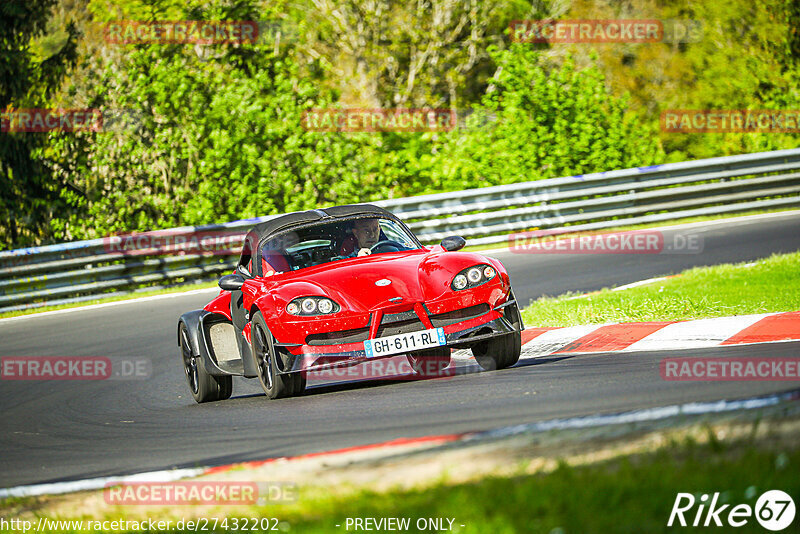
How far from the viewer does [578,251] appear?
15547 mm

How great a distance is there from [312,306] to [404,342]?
677mm

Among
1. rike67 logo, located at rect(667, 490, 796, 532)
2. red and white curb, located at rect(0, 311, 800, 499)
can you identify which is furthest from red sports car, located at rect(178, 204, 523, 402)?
rike67 logo, located at rect(667, 490, 796, 532)

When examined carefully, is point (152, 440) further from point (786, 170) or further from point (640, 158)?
point (640, 158)

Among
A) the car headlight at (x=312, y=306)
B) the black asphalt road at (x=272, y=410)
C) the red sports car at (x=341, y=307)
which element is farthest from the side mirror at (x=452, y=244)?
the car headlight at (x=312, y=306)

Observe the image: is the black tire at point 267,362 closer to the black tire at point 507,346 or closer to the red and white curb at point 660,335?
the black tire at point 507,346

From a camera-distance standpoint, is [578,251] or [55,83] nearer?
[578,251]

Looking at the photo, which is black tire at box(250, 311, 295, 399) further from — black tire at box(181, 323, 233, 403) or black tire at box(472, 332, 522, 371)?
black tire at box(472, 332, 522, 371)

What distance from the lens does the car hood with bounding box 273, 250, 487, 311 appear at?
717cm

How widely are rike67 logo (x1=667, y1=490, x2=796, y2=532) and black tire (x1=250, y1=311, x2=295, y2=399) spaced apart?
14.1 ft

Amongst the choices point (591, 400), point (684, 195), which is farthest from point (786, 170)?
point (591, 400)

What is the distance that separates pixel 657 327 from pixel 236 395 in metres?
3.51

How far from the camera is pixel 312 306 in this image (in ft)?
23.5

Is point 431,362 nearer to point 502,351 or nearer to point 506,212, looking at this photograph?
point 502,351

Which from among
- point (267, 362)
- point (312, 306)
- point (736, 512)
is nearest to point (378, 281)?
point (312, 306)
